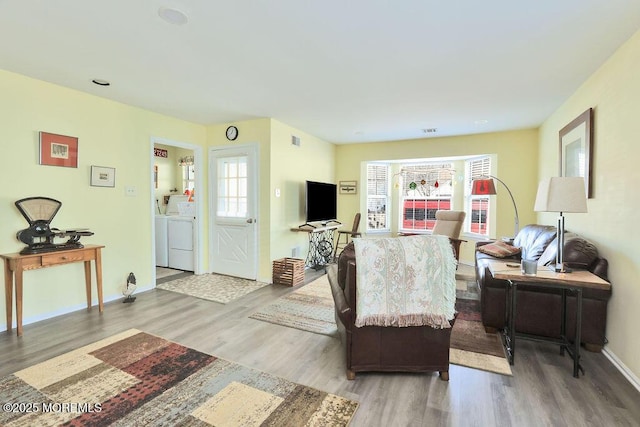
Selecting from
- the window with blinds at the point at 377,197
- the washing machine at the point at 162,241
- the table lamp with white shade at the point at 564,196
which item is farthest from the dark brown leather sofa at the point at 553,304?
the washing machine at the point at 162,241

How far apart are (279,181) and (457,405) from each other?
3.55 m

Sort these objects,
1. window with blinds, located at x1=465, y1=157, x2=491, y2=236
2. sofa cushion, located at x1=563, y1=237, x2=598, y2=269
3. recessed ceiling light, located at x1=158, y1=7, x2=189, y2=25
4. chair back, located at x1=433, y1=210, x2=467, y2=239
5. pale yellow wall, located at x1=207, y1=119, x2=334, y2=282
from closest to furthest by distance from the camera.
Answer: recessed ceiling light, located at x1=158, y1=7, x2=189, y2=25 < sofa cushion, located at x1=563, y1=237, x2=598, y2=269 < pale yellow wall, located at x1=207, y1=119, x2=334, y2=282 < chair back, located at x1=433, y1=210, x2=467, y2=239 < window with blinds, located at x1=465, y1=157, x2=491, y2=236

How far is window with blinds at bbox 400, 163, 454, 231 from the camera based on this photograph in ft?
20.1

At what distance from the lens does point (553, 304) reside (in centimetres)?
254

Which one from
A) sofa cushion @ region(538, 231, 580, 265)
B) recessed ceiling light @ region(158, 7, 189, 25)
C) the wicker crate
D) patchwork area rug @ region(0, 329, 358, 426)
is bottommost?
patchwork area rug @ region(0, 329, 358, 426)

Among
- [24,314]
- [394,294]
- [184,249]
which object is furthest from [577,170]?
[24,314]

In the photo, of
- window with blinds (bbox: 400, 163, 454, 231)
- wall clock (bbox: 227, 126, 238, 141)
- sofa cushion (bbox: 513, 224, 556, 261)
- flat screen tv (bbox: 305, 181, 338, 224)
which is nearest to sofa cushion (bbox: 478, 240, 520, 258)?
sofa cushion (bbox: 513, 224, 556, 261)

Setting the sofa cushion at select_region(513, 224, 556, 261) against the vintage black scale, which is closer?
the vintage black scale

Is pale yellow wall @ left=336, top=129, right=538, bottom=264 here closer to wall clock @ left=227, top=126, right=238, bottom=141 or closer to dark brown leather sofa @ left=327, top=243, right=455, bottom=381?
wall clock @ left=227, top=126, right=238, bottom=141

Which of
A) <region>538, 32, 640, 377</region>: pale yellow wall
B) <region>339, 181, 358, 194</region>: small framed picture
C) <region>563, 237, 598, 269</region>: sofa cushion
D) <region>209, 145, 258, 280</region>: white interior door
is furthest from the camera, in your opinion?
<region>339, 181, 358, 194</region>: small framed picture

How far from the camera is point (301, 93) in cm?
338

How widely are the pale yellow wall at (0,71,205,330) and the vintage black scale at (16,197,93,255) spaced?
96 mm

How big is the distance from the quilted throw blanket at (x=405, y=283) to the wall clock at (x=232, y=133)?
11.0 feet

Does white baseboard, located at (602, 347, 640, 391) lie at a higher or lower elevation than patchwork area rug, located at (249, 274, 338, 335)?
higher
